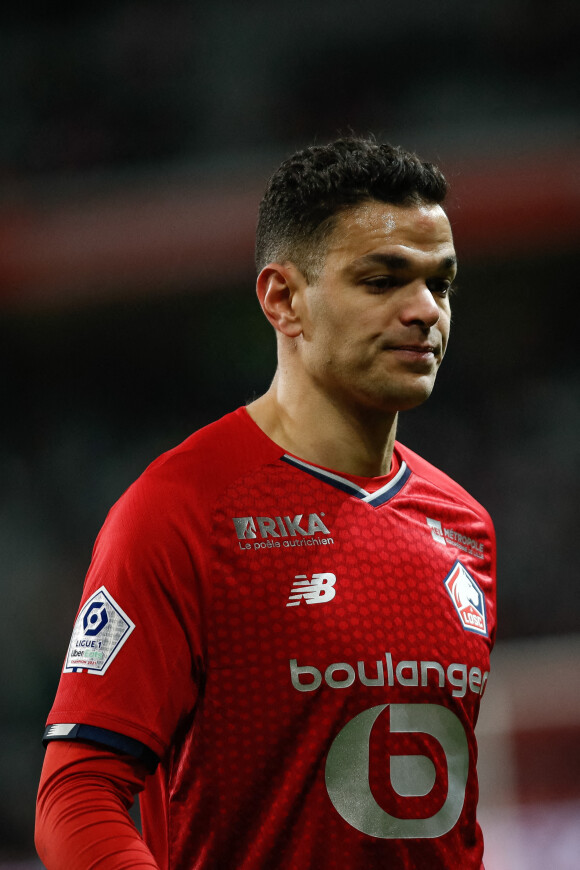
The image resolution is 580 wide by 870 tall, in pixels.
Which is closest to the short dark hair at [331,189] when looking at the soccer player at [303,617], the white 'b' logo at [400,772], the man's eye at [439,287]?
the soccer player at [303,617]

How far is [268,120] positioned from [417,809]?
17.0 ft

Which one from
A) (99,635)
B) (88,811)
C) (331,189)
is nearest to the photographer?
(88,811)

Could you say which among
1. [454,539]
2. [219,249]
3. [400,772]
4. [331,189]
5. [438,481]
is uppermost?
[219,249]

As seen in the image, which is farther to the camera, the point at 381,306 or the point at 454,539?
the point at 454,539

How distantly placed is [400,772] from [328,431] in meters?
0.57

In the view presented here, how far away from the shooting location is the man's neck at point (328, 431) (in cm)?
177

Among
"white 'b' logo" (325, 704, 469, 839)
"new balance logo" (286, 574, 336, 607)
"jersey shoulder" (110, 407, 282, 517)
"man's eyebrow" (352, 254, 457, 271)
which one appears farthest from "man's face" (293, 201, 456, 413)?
"white 'b' logo" (325, 704, 469, 839)

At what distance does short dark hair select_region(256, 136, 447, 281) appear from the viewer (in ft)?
5.70

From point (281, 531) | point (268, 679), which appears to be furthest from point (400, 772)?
point (281, 531)

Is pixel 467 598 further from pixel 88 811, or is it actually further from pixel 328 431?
pixel 88 811

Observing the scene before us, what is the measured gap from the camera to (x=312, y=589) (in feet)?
5.33

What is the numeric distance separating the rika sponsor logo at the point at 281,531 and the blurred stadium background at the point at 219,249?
3.24m

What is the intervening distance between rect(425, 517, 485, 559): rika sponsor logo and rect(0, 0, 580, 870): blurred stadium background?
2914 millimetres

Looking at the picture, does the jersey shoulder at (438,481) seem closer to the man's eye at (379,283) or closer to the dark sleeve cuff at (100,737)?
the man's eye at (379,283)
